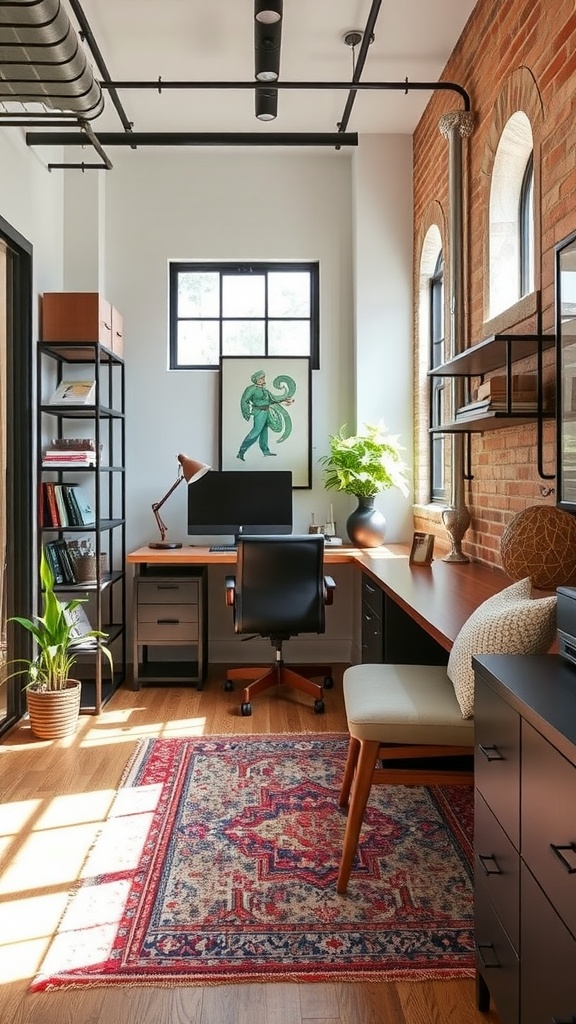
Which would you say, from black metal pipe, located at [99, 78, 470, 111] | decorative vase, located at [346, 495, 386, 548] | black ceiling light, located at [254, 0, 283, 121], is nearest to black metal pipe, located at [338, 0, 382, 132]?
black metal pipe, located at [99, 78, 470, 111]

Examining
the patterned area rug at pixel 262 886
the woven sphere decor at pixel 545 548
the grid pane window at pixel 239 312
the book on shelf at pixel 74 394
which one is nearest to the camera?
the patterned area rug at pixel 262 886

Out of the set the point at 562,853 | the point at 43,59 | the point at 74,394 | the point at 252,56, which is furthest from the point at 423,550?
the point at 252,56

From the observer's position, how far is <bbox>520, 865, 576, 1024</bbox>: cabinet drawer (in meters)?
1.11

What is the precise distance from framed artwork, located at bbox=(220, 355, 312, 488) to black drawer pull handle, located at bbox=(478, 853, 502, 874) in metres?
3.39

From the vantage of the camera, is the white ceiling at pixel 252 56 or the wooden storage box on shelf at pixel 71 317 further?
the wooden storage box on shelf at pixel 71 317

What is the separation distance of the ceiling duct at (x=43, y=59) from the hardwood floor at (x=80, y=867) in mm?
2604

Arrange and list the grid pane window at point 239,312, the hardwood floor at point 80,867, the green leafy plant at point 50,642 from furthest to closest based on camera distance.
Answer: the grid pane window at point 239,312 < the green leafy plant at point 50,642 < the hardwood floor at point 80,867

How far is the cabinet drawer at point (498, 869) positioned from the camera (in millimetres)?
1370

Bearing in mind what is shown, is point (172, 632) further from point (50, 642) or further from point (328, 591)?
point (328, 591)

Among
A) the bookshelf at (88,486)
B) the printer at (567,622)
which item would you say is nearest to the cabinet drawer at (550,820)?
the printer at (567,622)

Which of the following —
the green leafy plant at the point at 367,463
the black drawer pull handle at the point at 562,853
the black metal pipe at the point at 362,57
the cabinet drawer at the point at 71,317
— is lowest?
the black drawer pull handle at the point at 562,853

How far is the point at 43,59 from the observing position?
101 inches

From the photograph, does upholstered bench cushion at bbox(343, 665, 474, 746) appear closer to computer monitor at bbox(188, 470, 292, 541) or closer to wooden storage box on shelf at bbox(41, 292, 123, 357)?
computer monitor at bbox(188, 470, 292, 541)

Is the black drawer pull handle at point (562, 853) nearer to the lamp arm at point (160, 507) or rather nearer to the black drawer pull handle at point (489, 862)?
the black drawer pull handle at point (489, 862)
